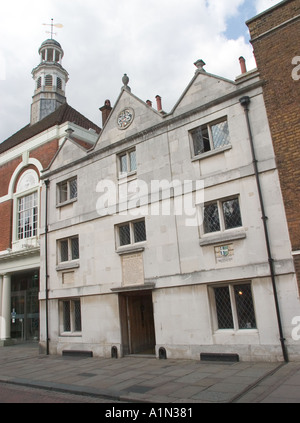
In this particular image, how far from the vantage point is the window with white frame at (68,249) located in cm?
1524

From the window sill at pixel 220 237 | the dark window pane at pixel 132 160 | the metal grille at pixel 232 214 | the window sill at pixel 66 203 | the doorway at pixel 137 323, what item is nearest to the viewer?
the window sill at pixel 220 237

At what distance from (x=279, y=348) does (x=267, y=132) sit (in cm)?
620

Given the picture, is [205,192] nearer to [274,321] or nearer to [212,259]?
[212,259]

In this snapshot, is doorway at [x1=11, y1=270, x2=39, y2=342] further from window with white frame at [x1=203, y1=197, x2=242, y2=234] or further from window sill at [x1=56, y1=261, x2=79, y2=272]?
window with white frame at [x1=203, y1=197, x2=242, y2=234]

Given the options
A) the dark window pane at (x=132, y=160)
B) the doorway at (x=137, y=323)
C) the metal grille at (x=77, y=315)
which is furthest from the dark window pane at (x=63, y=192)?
the doorway at (x=137, y=323)

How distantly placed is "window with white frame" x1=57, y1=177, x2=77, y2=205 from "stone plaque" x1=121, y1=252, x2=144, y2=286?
177 inches

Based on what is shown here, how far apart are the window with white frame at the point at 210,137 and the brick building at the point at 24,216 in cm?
807

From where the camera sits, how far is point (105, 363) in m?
11.5

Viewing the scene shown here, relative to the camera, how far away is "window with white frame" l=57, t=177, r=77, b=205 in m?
16.0

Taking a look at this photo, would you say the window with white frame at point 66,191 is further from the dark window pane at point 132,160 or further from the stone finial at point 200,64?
the stone finial at point 200,64

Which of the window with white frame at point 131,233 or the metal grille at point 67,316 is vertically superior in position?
the window with white frame at point 131,233

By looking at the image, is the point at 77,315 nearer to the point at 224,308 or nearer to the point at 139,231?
the point at 139,231

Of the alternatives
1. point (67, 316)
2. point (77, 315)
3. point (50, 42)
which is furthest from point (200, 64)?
point (50, 42)

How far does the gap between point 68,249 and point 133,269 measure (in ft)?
13.5
